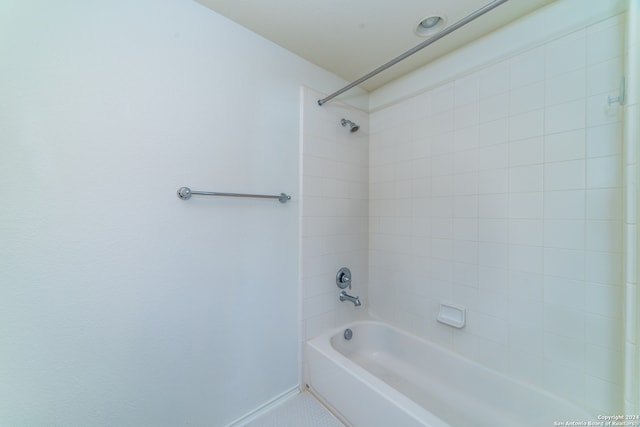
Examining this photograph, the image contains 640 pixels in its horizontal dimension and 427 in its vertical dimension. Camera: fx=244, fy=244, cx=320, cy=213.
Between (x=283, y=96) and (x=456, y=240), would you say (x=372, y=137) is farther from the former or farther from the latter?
(x=456, y=240)

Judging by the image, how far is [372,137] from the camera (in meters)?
2.07

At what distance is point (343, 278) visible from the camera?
1.84 meters

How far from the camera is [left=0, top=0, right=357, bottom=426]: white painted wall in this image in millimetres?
855

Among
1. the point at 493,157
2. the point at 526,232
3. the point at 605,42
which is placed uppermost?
the point at 605,42

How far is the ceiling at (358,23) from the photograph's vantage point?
1.21 m

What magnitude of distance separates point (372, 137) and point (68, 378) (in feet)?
7.24

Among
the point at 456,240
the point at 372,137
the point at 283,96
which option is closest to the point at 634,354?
the point at 456,240

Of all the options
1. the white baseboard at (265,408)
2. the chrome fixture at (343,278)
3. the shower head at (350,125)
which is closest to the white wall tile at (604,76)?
the shower head at (350,125)

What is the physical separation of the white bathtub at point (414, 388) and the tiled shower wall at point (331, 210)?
0.22 m

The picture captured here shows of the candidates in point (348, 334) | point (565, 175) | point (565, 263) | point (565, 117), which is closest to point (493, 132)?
point (565, 117)

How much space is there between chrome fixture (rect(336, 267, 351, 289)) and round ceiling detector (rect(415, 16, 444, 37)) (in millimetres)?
1576

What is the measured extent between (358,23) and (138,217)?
4.81ft

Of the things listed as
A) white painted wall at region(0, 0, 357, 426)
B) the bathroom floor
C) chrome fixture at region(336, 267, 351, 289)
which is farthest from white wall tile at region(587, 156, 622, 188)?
the bathroom floor

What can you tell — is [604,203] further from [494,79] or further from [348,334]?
[348,334]
